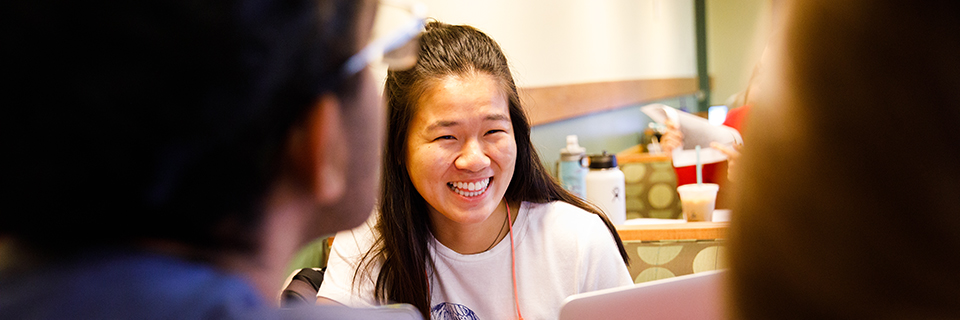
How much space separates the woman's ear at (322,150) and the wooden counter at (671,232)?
1.27m

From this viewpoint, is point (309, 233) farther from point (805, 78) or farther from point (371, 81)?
point (805, 78)

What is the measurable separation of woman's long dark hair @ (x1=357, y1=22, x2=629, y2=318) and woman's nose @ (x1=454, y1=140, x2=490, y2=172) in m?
0.15

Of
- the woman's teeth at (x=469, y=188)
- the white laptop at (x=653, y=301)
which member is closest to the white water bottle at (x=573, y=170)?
the woman's teeth at (x=469, y=188)

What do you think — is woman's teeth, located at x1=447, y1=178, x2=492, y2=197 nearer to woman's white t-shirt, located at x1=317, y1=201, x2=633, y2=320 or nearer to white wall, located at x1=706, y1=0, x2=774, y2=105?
woman's white t-shirt, located at x1=317, y1=201, x2=633, y2=320

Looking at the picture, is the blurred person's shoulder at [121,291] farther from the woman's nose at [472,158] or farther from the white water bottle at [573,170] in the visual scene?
the white water bottle at [573,170]

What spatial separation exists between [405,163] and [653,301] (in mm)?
730

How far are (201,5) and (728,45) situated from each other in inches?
308

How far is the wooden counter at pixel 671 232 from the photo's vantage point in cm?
157

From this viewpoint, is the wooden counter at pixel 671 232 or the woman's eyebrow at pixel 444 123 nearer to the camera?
the woman's eyebrow at pixel 444 123

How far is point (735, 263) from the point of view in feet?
1.08

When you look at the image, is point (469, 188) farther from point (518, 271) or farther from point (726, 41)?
point (726, 41)

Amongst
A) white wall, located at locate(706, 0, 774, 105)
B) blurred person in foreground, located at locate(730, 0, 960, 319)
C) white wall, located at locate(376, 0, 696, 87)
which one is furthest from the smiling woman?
white wall, located at locate(706, 0, 774, 105)

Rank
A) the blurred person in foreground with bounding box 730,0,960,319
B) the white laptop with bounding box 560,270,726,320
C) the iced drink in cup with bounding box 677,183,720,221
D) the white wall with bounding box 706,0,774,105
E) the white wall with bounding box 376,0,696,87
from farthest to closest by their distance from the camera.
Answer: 1. the white wall with bounding box 706,0,774,105
2. the white wall with bounding box 376,0,696,87
3. the iced drink in cup with bounding box 677,183,720,221
4. the white laptop with bounding box 560,270,726,320
5. the blurred person in foreground with bounding box 730,0,960,319

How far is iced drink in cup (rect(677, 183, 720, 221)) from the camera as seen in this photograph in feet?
6.26
